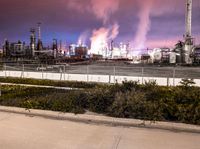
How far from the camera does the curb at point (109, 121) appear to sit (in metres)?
7.70

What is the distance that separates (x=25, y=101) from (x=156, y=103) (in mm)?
4519

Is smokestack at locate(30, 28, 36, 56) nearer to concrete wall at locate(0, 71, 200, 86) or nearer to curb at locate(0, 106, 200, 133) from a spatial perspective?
concrete wall at locate(0, 71, 200, 86)

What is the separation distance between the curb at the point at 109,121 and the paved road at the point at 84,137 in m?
0.28

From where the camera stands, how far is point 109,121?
8.32 m

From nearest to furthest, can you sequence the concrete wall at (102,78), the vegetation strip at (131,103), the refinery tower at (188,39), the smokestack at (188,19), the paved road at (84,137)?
the paved road at (84,137) → the vegetation strip at (131,103) → the concrete wall at (102,78) → the refinery tower at (188,39) → the smokestack at (188,19)

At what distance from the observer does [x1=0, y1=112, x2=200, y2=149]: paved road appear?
21.1 ft

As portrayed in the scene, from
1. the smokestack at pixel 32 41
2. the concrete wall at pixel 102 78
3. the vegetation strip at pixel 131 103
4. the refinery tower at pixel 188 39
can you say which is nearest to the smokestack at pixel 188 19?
the refinery tower at pixel 188 39

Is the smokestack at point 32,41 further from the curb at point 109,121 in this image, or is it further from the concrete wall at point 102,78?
the curb at point 109,121

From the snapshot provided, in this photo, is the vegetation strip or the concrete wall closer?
the vegetation strip

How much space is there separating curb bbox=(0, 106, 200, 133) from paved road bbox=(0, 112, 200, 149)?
277 mm

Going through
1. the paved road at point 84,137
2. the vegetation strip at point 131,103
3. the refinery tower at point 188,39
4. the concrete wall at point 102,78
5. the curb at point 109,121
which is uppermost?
the refinery tower at point 188,39

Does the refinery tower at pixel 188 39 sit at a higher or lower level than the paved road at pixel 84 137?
higher

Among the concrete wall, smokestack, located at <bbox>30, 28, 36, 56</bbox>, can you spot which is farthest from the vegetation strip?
smokestack, located at <bbox>30, 28, 36, 56</bbox>

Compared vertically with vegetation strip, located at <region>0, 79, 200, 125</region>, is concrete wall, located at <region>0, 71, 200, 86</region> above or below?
above
